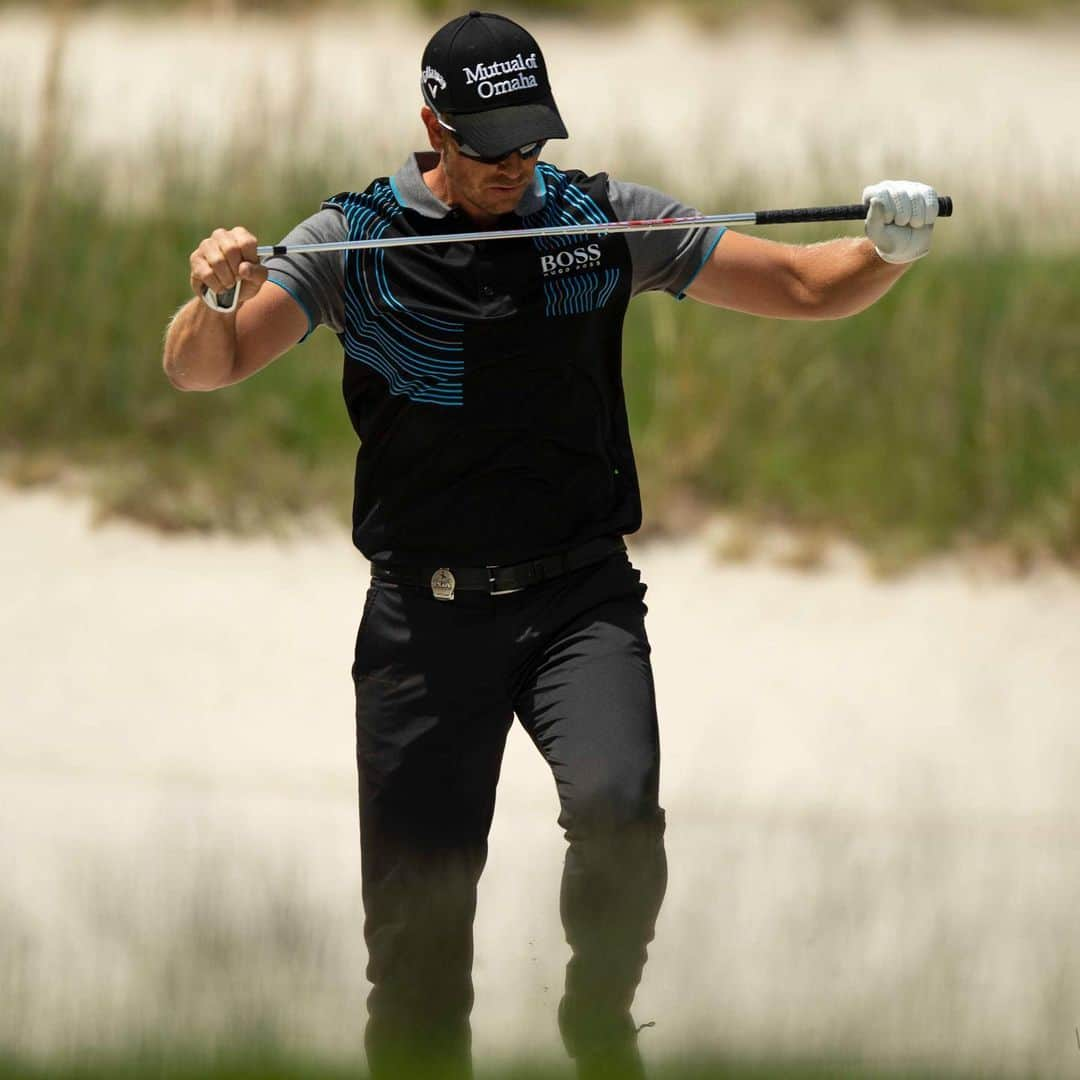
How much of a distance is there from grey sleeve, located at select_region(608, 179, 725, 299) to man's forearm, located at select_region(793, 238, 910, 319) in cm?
15

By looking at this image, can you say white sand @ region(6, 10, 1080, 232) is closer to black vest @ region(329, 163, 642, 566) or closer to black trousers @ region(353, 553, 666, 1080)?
black vest @ region(329, 163, 642, 566)

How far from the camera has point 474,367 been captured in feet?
10.0

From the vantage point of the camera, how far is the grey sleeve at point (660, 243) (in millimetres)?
3189

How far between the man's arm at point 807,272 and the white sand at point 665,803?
0.85 metres

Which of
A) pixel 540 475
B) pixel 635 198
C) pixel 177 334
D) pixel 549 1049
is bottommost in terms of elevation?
pixel 549 1049

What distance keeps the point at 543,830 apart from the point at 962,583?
7.44 feet

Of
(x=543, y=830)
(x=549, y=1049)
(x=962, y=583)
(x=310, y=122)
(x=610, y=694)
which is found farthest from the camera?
(x=310, y=122)

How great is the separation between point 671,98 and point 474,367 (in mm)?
12017

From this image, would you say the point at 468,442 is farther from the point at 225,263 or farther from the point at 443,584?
the point at 225,263

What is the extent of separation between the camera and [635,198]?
10.5ft

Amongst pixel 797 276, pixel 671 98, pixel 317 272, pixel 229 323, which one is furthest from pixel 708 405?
pixel 671 98

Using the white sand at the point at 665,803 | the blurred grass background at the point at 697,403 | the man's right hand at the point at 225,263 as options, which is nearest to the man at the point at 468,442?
the man's right hand at the point at 225,263

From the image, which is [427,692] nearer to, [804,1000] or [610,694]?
[610,694]

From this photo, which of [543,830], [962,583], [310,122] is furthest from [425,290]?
[310,122]
